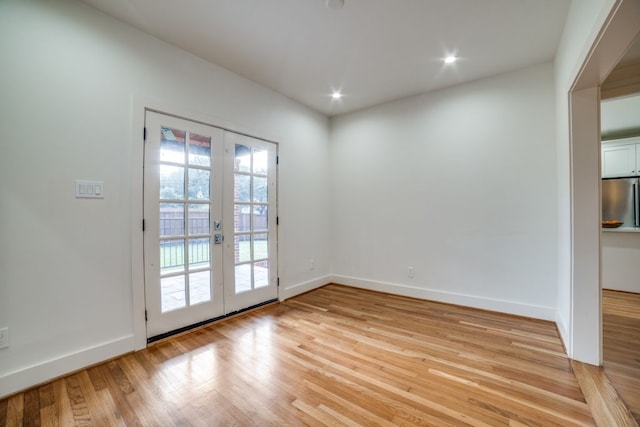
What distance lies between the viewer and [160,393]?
1.78 m

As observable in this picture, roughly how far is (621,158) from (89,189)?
7.08 meters

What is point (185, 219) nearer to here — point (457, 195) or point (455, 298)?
point (457, 195)

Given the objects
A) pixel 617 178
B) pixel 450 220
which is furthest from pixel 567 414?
pixel 617 178

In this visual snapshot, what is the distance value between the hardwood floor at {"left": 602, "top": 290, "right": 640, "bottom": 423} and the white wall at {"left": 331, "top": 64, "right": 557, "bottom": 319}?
1.74ft

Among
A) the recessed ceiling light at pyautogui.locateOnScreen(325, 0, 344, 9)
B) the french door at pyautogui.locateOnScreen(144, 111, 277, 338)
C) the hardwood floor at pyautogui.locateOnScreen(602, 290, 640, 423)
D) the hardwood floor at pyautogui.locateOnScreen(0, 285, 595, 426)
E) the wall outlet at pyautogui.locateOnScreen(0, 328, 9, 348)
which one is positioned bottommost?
the hardwood floor at pyautogui.locateOnScreen(0, 285, 595, 426)

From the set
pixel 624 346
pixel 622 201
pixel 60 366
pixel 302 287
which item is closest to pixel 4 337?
pixel 60 366

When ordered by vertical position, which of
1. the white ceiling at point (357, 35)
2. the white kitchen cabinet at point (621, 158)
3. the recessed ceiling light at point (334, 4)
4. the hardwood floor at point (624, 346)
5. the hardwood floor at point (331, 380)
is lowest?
the hardwood floor at point (331, 380)

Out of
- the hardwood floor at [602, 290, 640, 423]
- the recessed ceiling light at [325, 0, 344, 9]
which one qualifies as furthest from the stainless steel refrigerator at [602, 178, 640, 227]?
the recessed ceiling light at [325, 0, 344, 9]

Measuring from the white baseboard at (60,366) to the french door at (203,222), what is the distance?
28 centimetres

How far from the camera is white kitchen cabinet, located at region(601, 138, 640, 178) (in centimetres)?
420

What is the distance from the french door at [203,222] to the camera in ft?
8.16

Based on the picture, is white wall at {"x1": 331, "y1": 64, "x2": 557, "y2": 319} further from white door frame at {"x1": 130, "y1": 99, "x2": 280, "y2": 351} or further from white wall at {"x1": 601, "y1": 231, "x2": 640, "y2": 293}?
white door frame at {"x1": 130, "y1": 99, "x2": 280, "y2": 351}

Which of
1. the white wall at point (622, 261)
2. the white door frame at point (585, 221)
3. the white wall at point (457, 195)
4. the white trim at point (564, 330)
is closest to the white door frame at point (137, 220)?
the white wall at point (457, 195)

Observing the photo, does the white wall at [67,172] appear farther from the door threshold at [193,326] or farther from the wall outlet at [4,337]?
the door threshold at [193,326]
